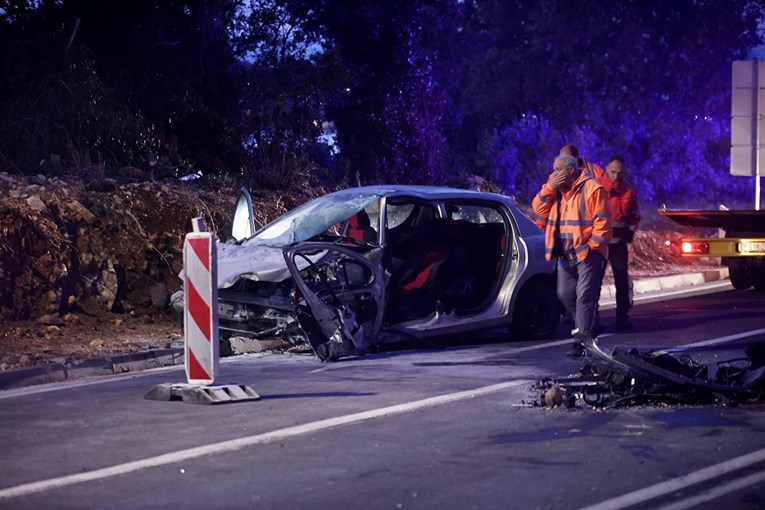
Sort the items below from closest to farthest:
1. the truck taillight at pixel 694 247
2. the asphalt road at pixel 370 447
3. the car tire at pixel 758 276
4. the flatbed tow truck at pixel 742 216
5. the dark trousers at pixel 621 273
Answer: the asphalt road at pixel 370 447
the dark trousers at pixel 621 273
the flatbed tow truck at pixel 742 216
the truck taillight at pixel 694 247
the car tire at pixel 758 276

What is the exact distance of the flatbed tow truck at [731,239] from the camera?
16141 millimetres

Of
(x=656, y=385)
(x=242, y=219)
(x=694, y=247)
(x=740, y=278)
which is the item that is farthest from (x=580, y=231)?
(x=740, y=278)

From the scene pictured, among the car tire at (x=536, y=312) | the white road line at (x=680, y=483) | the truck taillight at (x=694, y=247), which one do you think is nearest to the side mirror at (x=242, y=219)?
the car tire at (x=536, y=312)

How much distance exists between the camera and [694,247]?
1645 centimetres

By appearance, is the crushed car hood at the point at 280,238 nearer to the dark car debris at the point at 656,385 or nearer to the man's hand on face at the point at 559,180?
the man's hand on face at the point at 559,180

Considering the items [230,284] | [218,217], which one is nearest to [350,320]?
[230,284]

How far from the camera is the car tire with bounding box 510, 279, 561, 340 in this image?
12211 mm

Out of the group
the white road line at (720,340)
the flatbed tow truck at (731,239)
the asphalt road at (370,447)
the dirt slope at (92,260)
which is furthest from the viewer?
the flatbed tow truck at (731,239)

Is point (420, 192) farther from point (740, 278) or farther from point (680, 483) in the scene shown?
point (740, 278)

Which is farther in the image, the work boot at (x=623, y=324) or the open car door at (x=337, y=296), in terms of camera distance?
the work boot at (x=623, y=324)

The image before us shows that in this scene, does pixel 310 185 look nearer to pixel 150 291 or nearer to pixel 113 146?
pixel 113 146

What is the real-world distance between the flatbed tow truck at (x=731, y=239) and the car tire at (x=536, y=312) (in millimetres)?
4060

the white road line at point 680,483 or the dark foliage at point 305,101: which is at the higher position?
the dark foliage at point 305,101

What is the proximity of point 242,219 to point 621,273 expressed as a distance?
13.1 ft
